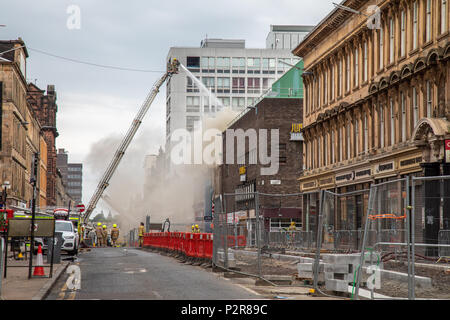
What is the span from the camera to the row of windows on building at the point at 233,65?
147m

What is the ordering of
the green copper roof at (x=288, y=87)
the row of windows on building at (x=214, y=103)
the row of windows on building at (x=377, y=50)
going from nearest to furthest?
the row of windows on building at (x=377, y=50) → the green copper roof at (x=288, y=87) → the row of windows on building at (x=214, y=103)

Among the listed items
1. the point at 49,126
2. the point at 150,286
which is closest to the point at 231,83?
the point at 49,126

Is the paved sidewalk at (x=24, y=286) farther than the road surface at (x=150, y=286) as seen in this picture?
No

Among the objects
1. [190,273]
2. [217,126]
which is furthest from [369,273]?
[217,126]

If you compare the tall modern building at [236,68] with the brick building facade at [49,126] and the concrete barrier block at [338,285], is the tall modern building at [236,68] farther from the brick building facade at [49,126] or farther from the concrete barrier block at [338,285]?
the concrete barrier block at [338,285]

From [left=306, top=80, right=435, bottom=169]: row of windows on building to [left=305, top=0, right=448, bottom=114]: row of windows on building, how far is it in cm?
191

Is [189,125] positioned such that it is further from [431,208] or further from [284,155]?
[431,208]

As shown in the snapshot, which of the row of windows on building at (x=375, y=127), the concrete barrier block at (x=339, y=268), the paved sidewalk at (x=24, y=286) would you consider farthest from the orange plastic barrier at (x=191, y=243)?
the row of windows on building at (x=375, y=127)

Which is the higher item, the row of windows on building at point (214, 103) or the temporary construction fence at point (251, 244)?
the row of windows on building at point (214, 103)

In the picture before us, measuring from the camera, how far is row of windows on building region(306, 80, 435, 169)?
34.9m

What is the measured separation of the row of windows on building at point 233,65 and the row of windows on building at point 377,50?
92.6 meters

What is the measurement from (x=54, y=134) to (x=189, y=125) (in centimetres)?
3868

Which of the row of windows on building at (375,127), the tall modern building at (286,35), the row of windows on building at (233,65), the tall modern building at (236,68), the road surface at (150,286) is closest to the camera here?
the road surface at (150,286)

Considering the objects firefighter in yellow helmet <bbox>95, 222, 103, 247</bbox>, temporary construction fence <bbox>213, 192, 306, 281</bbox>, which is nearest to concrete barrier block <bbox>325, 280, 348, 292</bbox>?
temporary construction fence <bbox>213, 192, 306, 281</bbox>
